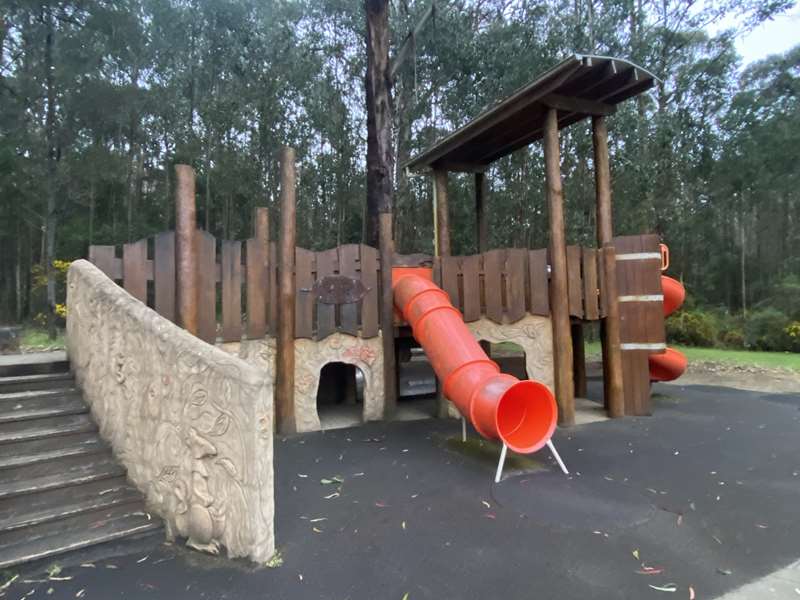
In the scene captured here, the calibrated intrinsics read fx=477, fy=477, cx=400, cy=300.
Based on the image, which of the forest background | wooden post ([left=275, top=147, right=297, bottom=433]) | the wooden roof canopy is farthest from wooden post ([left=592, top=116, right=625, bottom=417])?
the forest background

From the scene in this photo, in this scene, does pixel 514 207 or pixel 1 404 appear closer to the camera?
pixel 1 404

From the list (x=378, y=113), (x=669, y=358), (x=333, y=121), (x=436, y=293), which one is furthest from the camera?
(x=333, y=121)

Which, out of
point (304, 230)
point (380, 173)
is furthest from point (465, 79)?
point (304, 230)

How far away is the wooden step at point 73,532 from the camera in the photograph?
9.95ft

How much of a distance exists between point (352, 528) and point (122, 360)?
227 cm

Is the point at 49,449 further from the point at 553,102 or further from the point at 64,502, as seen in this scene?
the point at 553,102

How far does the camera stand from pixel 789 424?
6562 mm

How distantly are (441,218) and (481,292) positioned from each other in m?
2.45

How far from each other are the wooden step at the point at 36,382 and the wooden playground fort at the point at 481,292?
151 cm

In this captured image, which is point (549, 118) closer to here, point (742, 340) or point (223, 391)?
point (223, 391)

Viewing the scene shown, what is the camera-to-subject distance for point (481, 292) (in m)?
7.45

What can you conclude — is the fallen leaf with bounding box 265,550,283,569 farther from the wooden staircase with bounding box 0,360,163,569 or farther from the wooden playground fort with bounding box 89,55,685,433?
the wooden playground fort with bounding box 89,55,685,433

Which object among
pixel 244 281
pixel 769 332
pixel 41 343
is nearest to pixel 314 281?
pixel 244 281

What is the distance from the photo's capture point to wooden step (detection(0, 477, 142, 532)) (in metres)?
3.24
